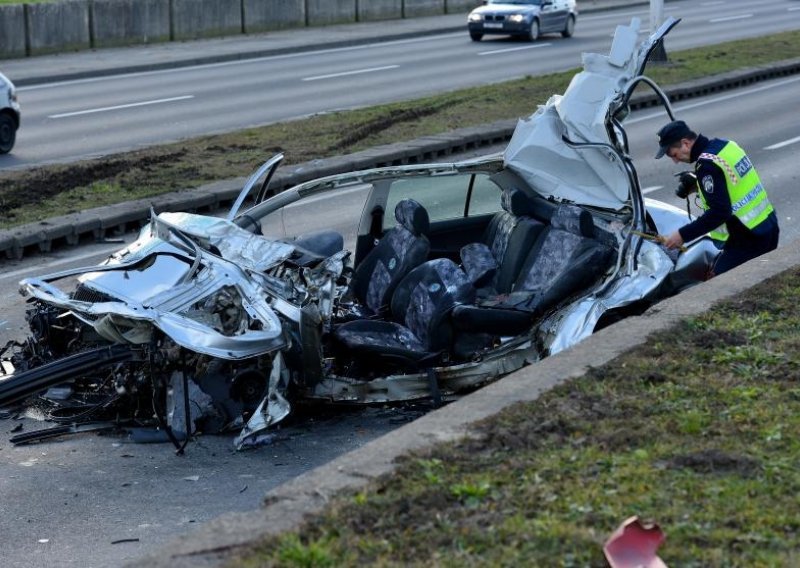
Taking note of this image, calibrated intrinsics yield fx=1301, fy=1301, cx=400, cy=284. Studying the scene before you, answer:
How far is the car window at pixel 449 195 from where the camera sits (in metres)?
9.68

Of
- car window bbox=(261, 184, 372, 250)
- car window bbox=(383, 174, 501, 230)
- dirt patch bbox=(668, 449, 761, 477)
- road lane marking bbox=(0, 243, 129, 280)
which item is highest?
car window bbox=(383, 174, 501, 230)

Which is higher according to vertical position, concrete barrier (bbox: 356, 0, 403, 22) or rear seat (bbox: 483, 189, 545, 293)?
concrete barrier (bbox: 356, 0, 403, 22)

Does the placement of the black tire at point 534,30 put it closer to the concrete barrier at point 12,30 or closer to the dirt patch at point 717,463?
the concrete barrier at point 12,30

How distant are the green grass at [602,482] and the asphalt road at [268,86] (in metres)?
12.7

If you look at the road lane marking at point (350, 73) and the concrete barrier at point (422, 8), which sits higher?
the concrete barrier at point (422, 8)

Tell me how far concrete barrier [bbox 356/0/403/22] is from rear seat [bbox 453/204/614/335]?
104 ft

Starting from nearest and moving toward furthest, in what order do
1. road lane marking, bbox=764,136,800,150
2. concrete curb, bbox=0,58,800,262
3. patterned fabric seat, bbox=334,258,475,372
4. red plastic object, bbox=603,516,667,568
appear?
red plastic object, bbox=603,516,667,568 → patterned fabric seat, bbox=334,258,475,372 → concrete curb, bbox=0,58,800,262 → road lane marking, bbox=764,136,800,150

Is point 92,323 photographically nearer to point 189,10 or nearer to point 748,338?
point 748,338

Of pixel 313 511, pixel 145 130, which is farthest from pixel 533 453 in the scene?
pixel 145 130

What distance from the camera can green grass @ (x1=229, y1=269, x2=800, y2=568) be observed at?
4.82 m

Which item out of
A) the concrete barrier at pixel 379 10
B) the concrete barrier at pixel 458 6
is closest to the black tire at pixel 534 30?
the concrete barrier at pixel 379 10

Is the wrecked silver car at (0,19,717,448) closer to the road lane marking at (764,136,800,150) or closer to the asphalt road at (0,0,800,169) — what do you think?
the road lane marking at (764,136,800,150)

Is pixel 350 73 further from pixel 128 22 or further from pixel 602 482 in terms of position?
pixel 602 482

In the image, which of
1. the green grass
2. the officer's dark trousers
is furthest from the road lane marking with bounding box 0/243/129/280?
the green grass
